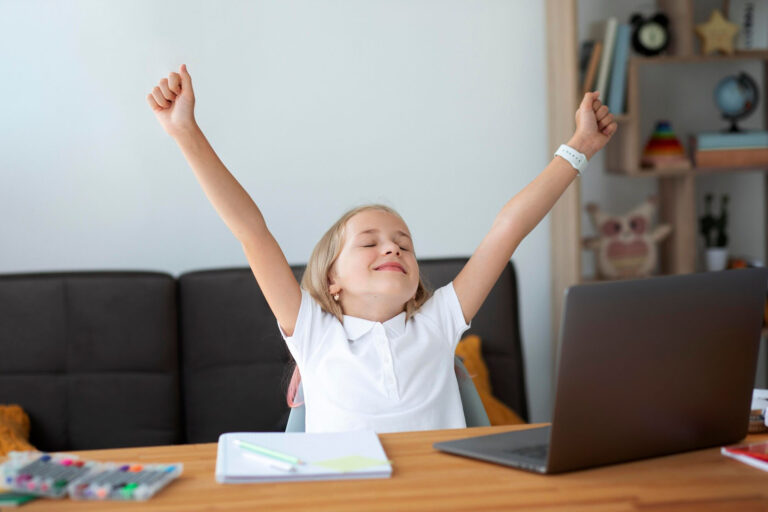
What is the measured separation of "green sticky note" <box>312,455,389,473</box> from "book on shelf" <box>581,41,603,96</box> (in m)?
2.02

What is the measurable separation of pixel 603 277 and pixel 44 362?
1782 mm

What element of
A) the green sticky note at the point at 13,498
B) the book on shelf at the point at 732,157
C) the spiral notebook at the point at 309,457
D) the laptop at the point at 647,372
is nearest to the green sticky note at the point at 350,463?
the spiral notebook at the point at 309,457

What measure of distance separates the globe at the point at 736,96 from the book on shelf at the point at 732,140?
0.21ft

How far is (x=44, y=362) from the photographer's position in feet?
7.70

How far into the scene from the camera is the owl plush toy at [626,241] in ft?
9.53

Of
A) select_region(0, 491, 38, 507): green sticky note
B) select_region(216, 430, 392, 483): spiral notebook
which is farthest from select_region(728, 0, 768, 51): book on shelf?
select_region(0, 491, 38, 507): green sticky note

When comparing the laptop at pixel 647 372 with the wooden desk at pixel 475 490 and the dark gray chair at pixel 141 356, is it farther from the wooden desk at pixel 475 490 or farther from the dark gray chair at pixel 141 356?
the dark gray chair at pixel 141 356

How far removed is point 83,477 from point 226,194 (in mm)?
577

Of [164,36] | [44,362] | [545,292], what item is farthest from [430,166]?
[44,362]

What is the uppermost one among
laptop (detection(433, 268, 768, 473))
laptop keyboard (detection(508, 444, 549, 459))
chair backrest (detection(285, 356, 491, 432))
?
laptop (detection(433, 268, 768, 473))

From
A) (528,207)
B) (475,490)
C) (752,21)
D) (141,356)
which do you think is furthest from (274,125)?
(475,490)

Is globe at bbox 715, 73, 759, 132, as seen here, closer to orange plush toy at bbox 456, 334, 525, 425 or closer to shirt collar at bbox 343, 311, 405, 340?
orange plush toy at bbox 456, 334, 525, 425

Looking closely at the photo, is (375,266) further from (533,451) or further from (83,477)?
(83,477)

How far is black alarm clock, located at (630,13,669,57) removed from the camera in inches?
114
